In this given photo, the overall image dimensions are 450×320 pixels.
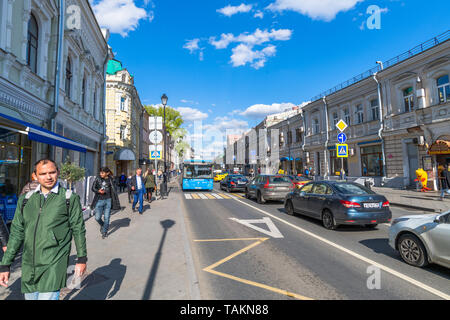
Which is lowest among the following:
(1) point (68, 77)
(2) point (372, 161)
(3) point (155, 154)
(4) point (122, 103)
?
(2) point (372, 161)

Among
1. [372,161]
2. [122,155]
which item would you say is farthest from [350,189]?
[122,155]

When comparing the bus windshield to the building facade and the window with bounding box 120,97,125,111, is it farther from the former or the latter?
the window with bounding box 120,97,125,111

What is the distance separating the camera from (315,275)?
13.9ft

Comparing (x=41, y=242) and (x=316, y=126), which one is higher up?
(x=316, y=126)

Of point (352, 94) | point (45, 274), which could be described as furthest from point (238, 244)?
point (352, 94)

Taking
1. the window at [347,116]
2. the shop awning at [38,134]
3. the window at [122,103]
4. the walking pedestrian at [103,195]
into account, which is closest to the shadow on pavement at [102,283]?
the walking pedestrian at [103,195]

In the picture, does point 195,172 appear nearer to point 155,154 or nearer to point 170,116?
point 155,154

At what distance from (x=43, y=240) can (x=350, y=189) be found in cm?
774

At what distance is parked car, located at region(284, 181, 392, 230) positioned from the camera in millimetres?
7020

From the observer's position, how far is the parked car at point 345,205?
23.0 feet

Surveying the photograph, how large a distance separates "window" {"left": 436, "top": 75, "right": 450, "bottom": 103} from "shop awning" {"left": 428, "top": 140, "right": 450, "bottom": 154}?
288cm

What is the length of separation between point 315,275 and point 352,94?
80.6 feet

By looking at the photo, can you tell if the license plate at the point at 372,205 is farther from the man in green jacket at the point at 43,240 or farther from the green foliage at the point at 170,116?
the green foliage at the point at 170,116

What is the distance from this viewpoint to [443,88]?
655 inches
